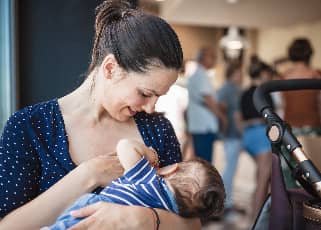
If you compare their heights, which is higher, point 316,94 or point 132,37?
point 132,37

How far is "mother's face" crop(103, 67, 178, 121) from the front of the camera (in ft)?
3.54

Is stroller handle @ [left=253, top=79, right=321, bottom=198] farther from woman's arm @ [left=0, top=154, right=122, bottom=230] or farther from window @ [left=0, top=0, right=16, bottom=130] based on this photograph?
window @ [left=0, top=0, right=16, bottom=130]

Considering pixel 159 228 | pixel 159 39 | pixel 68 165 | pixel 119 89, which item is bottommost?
pixel 159 228

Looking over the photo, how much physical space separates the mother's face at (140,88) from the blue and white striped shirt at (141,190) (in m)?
0.15

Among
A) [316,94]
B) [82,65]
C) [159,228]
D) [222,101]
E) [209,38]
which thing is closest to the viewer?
[159,228]

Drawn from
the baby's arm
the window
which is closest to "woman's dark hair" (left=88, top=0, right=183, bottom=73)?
the baby's arm

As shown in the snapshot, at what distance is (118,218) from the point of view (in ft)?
3.07

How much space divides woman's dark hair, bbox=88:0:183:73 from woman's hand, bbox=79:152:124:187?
209 mm

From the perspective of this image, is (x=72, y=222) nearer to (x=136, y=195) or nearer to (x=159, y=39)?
(x=136, y=195)

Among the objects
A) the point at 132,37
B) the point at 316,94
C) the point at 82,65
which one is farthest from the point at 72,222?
the point at 316,94

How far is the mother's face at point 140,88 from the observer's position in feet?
3.54

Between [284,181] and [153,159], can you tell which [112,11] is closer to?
[153,159]

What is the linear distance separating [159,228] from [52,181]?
11.8 inches

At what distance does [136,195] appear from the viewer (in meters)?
1.00
